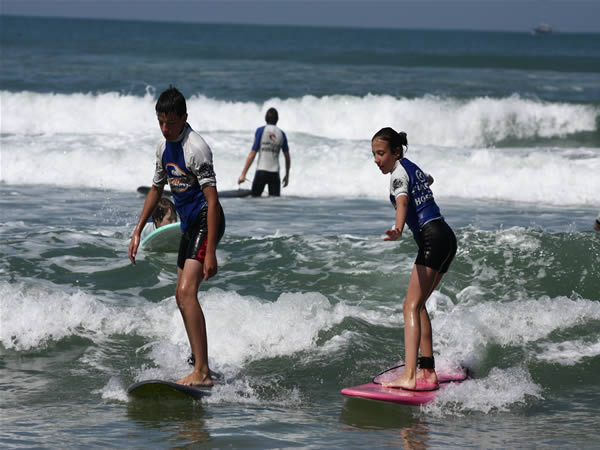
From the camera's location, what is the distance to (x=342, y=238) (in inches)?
410

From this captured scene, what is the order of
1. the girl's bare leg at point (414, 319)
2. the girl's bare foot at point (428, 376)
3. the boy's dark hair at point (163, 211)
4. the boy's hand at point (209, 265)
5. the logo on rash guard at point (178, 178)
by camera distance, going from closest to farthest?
the boy's hand at point (209, 265), the logo on rash guard at point (178, 178), the girl's bare leg at point (414, 319), the girl's bare foot at point (428, 376), the boy's dark hair at point (163, 211)

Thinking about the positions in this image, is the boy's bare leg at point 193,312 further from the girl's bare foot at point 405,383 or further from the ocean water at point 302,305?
the girl's bare foot at point 405,383

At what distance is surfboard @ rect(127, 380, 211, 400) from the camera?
549cm

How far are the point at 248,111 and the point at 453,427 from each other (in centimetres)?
2347

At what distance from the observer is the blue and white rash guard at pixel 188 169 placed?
214 inches

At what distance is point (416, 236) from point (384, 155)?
67 cm

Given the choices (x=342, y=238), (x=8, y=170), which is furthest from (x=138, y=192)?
(x=342, y=238)

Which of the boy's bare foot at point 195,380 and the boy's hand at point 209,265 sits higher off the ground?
the boy's hand at point 209,265

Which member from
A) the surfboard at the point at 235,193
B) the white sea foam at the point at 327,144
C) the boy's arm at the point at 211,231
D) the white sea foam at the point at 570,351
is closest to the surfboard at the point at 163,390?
the boy's arm at the point at 211,231

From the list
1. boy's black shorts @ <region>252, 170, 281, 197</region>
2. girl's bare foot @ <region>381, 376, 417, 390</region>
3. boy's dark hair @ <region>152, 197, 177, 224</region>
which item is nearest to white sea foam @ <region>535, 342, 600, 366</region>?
girl's bare foot @ <region>381, 376, 417, 390</region>

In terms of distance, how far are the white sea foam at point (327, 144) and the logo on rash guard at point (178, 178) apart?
37.5 ft

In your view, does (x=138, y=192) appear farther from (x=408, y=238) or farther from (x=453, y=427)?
(x=453, y=427)

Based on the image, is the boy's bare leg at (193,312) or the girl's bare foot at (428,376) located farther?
the girl's bare foot at (428,376)

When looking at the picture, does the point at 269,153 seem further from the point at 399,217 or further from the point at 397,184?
the point at 399,217
